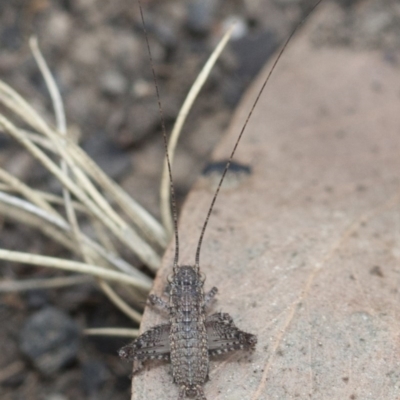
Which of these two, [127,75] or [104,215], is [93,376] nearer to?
[104,215]

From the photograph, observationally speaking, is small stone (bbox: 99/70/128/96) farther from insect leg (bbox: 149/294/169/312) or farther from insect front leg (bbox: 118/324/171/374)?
insect front leg (bbox: 118/324/171/374)

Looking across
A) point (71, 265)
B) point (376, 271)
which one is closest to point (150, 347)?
point (71, 265)

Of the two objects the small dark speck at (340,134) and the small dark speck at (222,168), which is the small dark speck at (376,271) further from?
the small dark speck at (340,134)

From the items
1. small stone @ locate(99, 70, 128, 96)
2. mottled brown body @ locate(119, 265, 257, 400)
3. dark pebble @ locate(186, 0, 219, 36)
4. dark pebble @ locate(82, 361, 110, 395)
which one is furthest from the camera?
dark pebble @ locate(186, 0, 219, 36)

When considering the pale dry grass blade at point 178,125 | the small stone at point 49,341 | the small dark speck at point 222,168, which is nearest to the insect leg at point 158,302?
the pale dry grass blade at point 178,125

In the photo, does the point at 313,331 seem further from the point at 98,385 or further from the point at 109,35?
the point at 109,35

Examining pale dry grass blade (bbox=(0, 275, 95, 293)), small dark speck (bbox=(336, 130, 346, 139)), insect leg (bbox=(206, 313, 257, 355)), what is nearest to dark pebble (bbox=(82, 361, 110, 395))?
pale dry grass blade (bbox=(0, 275, 95, 293))
